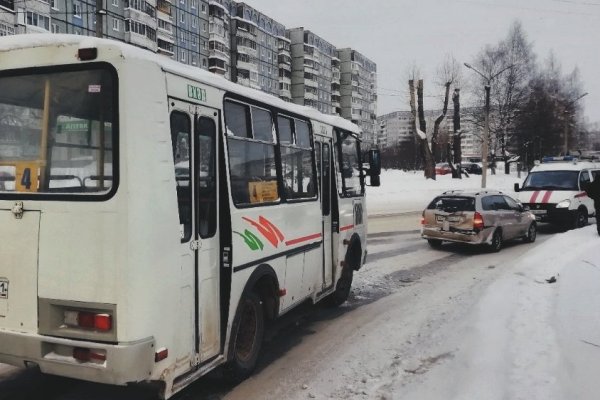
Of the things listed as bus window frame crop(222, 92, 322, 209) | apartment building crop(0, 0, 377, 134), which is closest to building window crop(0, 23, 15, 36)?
apartment building crop(0, 0, 377, 134)

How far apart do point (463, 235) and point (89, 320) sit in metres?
11.5

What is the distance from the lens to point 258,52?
91.1m

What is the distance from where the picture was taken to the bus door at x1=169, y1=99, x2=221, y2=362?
4234 millimetres

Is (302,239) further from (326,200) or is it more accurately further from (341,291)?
(341,291)

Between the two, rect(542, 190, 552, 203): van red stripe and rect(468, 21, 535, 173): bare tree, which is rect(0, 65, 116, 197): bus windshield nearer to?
rect(542, 190, 552, 203): van red stripe

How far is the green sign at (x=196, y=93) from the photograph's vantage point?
4371 millimetres

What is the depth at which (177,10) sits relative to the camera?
69750 millimetres

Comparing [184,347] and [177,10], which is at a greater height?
[177,10]

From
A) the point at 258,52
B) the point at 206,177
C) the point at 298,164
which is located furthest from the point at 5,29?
the point at 258,52

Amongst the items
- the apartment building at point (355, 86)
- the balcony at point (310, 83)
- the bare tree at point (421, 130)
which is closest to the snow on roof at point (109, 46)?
the bare tree at point (421, 130)

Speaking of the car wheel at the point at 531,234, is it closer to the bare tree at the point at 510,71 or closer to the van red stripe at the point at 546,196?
the van red stripe at the point at 546,196

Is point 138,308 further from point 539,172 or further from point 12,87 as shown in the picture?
point 539,172

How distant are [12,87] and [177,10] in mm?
70899

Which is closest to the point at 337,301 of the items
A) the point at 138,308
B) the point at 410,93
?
the point at 138,308
